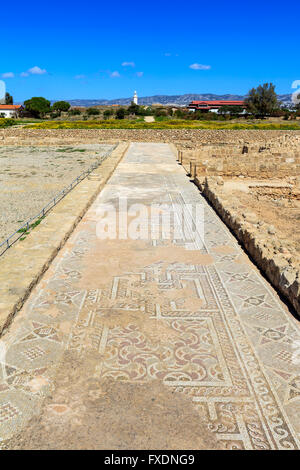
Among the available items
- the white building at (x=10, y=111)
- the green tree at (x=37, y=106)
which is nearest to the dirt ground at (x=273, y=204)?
the green tree at (x=37, y=106)

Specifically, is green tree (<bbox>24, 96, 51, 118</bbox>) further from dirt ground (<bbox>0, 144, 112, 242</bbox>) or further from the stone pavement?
the stone pavement

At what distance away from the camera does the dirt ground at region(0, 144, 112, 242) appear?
923cm

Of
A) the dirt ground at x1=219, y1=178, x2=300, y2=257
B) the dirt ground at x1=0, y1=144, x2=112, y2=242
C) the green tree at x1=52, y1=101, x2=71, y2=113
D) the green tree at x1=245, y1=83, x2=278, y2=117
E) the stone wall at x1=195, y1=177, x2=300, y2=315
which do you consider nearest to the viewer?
the stone wall at x1=195, y1=177, x2=300, y2=315

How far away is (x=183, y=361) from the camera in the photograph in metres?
3.54

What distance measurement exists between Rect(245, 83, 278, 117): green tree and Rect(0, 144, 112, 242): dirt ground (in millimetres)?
49609

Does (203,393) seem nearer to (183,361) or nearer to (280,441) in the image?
(183,361)

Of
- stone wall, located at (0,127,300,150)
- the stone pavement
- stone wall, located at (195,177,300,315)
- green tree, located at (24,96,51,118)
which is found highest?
green tree, located at (24,96,51,118)

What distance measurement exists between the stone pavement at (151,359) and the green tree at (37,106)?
64.9m

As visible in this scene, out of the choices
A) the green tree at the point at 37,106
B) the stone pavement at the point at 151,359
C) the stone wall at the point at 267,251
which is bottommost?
the stone pavement at the point at 151,359

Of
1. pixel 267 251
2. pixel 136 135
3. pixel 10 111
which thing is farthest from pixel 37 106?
pixel 267 251

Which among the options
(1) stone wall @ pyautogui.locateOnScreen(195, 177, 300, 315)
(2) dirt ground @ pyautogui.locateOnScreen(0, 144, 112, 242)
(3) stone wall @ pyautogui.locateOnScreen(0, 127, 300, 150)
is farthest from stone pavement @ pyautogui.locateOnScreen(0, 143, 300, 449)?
(3) stone wall @ pyautogui.locateOnScreen(0, 127, 300, 150)

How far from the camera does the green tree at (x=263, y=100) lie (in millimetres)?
60906

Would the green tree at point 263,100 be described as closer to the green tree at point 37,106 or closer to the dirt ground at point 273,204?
the green tree at point 37,106

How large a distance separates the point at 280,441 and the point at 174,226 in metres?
5.49
